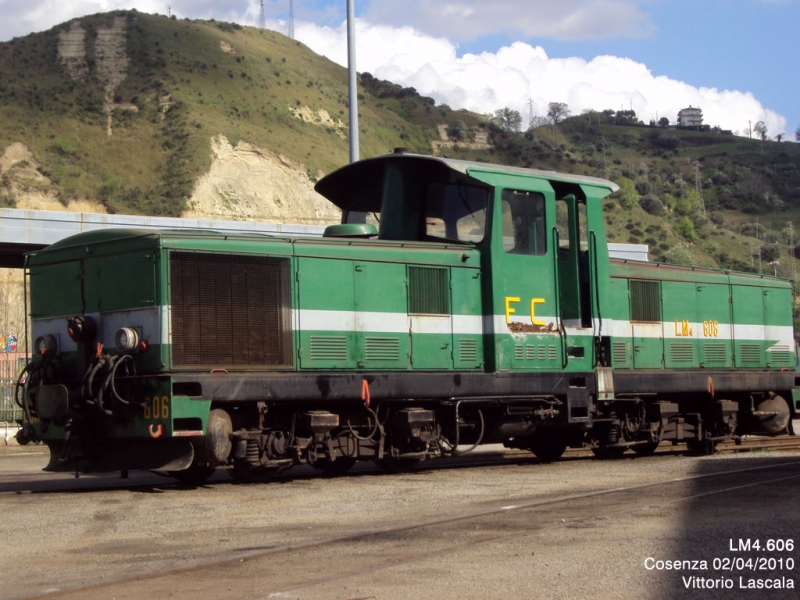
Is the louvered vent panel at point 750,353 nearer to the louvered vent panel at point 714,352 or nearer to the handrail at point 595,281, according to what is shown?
the louvered vent panel at point 714,352

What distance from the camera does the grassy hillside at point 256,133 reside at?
74062mm

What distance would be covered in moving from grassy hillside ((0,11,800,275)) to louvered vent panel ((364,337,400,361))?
5886 cm

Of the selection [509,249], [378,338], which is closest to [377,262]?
[378,338]

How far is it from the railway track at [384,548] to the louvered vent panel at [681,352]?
4932 mm

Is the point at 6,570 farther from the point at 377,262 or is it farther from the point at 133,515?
the point at 377,262

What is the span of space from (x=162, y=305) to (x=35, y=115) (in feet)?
243

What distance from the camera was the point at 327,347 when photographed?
11.2m

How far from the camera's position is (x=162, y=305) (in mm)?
10047

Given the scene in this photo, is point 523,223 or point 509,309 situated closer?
point 509,309

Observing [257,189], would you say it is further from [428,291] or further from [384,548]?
[384,548]

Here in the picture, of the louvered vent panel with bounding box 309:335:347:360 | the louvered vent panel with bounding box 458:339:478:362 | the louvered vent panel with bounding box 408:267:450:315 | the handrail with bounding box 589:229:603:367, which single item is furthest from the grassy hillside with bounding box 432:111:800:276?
the louvered vent panel with bounding box 309:335:347:360

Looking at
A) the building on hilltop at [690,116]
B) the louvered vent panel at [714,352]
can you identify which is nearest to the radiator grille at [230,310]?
the louvered vent panel at [714,352]

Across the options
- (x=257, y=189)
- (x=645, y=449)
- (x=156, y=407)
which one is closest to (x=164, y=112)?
(x=257, y=189)

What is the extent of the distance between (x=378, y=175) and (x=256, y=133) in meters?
70.0
